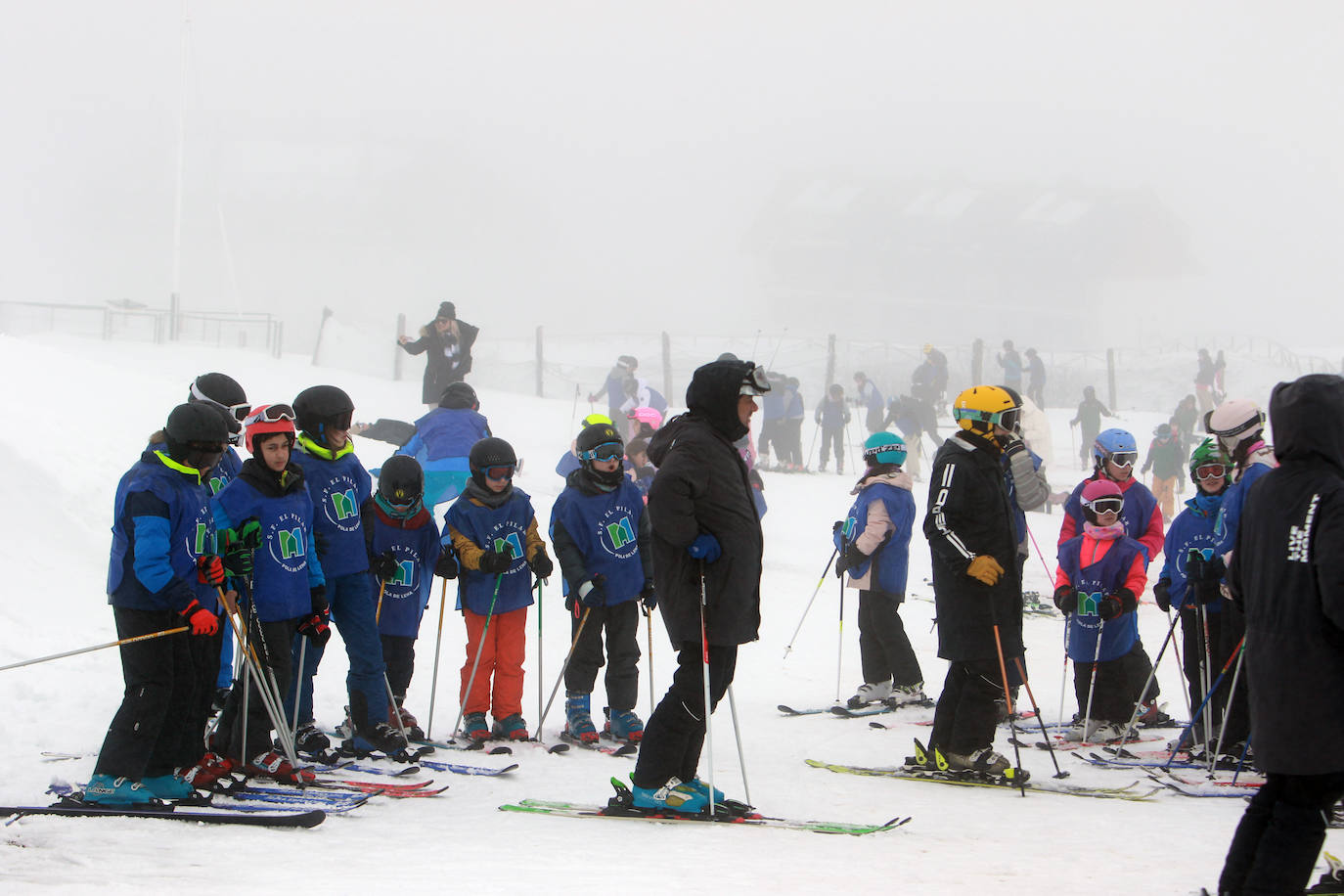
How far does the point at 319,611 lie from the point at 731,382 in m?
2.09

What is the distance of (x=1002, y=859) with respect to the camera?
13.1ft

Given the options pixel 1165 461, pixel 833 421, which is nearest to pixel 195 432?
pixel 1165 461

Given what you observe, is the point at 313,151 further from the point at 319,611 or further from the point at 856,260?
the point at 319,611

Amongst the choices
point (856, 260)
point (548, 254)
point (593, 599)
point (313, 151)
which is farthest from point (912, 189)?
point (593, 599)

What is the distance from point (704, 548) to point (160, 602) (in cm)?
203

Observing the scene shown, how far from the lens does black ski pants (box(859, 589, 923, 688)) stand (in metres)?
7.64

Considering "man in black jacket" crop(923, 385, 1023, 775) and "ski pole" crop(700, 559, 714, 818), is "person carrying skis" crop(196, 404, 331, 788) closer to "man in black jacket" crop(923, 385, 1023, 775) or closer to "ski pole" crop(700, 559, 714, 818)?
"ski pole" crop(700, 559, 714, 818)

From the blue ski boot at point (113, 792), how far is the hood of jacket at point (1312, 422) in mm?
3908

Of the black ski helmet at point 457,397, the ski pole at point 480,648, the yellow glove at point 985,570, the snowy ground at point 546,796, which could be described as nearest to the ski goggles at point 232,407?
the ski pole at point 480,648

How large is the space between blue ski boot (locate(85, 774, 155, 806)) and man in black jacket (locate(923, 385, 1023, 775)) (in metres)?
3.27

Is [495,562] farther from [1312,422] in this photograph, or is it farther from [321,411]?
[1312,422]

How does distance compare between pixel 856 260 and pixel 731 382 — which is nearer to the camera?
pixel 731 382

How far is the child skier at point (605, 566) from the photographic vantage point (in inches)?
257

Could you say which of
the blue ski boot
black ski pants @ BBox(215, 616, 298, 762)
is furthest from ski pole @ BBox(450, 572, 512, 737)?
the blue ski boot
